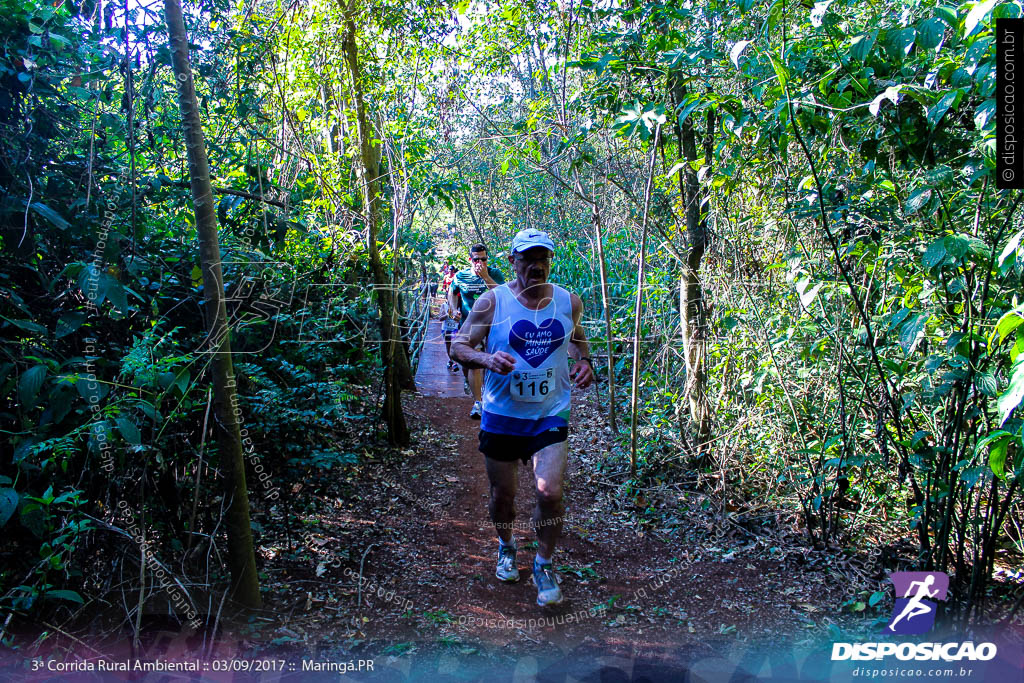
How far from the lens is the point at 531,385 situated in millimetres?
3555

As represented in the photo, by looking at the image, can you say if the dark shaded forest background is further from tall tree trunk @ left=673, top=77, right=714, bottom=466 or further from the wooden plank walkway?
the wooden plank walkway

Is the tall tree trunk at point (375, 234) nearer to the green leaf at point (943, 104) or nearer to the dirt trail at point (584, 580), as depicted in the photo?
the dirt trail at point (584, 580)

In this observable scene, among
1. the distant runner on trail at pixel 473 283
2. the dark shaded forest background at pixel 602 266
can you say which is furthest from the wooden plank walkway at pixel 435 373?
the dark shaded forest background at pixel 602 266

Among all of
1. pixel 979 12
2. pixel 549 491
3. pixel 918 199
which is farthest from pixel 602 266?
pixel 979 12

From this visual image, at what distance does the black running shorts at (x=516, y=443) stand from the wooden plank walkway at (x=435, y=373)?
542 centimetres

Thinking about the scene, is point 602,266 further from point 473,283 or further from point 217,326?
point 217,326

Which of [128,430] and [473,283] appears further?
[473,283]

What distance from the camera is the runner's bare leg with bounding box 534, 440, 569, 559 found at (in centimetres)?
348

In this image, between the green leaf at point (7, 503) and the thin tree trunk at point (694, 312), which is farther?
the thin tree trunk at point (694, 312)

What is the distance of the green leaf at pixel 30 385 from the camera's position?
8.08 feet

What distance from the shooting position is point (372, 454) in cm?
593

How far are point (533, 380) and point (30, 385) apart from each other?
218cm

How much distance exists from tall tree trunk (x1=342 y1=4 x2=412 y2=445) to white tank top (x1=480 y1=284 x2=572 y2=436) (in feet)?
8.29

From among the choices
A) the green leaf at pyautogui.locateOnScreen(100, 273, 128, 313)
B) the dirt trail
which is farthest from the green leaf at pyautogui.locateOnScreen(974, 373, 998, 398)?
the green leaf at pyautogui.locateOnScreen(100, 273, 128, 313)
